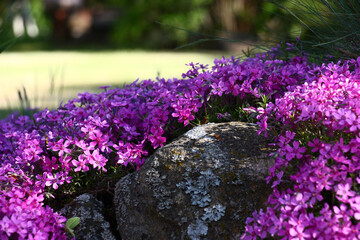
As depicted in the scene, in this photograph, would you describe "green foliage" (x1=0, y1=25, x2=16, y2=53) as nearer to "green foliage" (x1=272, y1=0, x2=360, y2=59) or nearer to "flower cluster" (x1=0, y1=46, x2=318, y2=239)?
"flower cluster" (x1=0, y1=46, x2=318, y2=239)

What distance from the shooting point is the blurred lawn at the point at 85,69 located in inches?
311

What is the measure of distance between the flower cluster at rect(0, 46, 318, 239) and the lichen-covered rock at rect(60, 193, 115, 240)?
0.10 m

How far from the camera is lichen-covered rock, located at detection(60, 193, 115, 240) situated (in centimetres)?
228

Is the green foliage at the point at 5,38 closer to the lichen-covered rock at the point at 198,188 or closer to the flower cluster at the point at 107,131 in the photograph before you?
the flower cluster at the point at 107,131

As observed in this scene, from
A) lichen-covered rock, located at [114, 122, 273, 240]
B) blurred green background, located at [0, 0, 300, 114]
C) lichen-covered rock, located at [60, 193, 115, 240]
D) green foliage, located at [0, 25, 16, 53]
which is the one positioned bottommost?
blurred green background, located at [0, 0, 300, 114]

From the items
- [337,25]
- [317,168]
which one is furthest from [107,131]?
[337,25]

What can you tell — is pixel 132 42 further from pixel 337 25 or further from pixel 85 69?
pixel 337 25

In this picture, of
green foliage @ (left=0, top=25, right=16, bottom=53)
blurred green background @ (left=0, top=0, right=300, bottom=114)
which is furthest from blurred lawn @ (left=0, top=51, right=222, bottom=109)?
green foliage @ (left=0, top=25, right=16, bottom=53)

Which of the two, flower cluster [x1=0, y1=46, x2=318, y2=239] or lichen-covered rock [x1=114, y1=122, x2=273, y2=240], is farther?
flower cluster [x1=0, y1=46, x2=318, y2=239]

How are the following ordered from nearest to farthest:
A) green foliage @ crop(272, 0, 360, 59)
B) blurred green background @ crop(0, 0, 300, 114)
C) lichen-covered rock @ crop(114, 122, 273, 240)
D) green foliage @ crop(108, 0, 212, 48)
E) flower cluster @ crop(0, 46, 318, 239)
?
lichen-covered rock @ crop(114, 122, 273, 240) → flower cluster @ crop(0, 46, 318, 239) → green foliage @ crop(272, 0, 360, 59) → blurred green background @ crop(0, 0, 300, 114) → green foliage @ crop(108, 0, 212, 48)

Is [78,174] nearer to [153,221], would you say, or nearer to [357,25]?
[153,221]

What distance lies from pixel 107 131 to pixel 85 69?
327 inches

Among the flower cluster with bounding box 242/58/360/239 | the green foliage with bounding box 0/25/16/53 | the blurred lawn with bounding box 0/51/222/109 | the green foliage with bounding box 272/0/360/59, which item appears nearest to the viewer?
the flower cluster with bounding box 242/58/360/239

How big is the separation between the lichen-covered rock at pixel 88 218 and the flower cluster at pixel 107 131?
0.10 m
